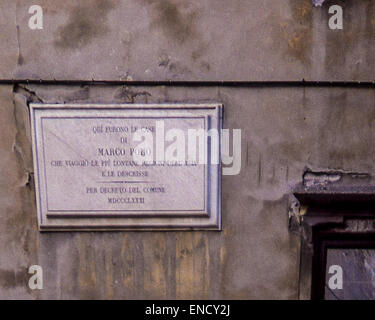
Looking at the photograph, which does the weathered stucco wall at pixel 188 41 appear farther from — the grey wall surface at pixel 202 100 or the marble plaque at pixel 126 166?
the marble plaque at pixel 126 166

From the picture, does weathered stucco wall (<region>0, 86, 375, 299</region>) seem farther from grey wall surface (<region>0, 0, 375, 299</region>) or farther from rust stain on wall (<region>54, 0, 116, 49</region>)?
rust stain on wall (<region>54, 0, 116, 49</region>)

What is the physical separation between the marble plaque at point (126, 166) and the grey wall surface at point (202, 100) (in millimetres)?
86

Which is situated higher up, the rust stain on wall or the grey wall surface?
the rust stain on wall

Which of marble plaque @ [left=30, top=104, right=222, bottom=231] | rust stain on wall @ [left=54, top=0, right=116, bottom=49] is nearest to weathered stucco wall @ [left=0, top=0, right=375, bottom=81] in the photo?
rust stain on wall @ [left=54, top=0, right=116, bottom=49]

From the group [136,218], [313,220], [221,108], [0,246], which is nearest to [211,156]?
[221,108]

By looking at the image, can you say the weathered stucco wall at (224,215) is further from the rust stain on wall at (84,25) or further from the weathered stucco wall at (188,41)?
the rust stain on wall at (84,25)

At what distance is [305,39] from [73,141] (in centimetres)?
170

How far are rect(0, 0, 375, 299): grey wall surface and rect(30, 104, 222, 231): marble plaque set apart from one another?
9 centimetres

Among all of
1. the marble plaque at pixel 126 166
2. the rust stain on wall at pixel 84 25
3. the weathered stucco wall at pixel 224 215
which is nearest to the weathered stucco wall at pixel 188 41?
the rust stain on wall at pixel 84 25

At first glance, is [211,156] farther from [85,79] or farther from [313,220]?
[85,79]

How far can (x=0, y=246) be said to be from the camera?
2133mm

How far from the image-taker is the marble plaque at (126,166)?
6.59 feet

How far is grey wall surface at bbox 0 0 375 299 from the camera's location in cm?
196

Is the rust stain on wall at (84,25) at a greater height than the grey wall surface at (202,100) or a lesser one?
greater
